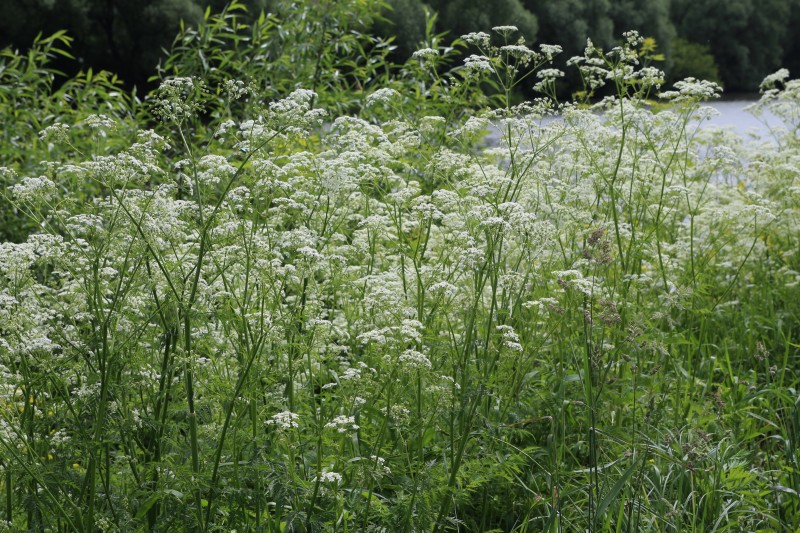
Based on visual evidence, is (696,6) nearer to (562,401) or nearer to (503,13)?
(503,13)

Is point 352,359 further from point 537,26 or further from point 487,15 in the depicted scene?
point 537,26

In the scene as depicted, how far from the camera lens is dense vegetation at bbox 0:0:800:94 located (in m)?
15.1

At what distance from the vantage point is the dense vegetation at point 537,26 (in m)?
15.1

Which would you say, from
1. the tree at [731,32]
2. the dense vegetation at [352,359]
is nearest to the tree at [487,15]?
the tree at [731,32]

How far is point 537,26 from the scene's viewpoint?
15078mm

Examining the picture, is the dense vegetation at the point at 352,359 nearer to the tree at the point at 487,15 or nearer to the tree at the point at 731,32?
the tree at the point at 487,15

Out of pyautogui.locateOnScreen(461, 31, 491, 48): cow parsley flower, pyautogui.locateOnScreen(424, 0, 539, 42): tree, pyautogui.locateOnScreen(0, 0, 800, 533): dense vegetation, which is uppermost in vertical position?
pyautogui.locateOnScreen(461, 31, 491, 48): cow parsley flower

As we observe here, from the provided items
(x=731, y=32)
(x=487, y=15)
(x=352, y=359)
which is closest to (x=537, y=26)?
(x=487, y=15)

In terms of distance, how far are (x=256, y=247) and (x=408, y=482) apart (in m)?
0.83

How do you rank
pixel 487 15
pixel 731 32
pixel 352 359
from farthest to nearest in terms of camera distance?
pixel 731 32
pixel 487 15
pixel 352 359

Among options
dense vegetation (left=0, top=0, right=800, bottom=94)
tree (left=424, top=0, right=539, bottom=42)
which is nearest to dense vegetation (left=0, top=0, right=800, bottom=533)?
dense vegetation (left=0, top=0, right=800, bottom=94)

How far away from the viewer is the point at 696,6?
20484mm

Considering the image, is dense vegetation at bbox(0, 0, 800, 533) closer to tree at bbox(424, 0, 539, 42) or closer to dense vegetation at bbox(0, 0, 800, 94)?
dense vegetation at bbox(0, 0, 800, 94)

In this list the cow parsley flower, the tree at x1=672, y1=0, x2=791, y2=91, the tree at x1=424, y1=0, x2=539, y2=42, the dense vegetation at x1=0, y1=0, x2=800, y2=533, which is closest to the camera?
the dense vegetation at x1=0, y1=0, x2=800, y2=533
